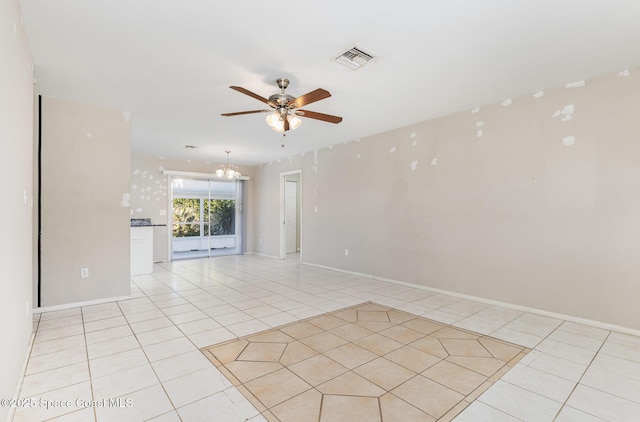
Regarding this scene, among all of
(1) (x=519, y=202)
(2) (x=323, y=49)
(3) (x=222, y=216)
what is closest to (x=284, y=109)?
(2) (x=323, y=49)

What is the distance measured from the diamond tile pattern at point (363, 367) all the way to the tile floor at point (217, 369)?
46mm

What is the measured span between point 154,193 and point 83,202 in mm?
3464

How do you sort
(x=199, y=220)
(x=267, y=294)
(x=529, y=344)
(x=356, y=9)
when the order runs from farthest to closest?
1. (x=199, y=220)
2. (x=267, y=294)
3. (x=529, y=344)
4. (x=356, y=9)

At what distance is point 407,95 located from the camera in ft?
11.5

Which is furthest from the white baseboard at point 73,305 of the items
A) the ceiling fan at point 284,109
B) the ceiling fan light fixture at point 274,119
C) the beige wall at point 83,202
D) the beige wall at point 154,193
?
the beige wall at point 154,193

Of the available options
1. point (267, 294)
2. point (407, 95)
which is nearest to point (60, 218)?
point (267, 294)

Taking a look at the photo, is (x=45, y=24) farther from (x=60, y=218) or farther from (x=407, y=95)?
(x=407, y=95)

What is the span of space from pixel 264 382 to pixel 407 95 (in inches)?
128

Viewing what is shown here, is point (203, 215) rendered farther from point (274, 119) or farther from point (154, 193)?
point (274, 119)

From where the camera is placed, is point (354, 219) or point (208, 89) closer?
point (208, 89)

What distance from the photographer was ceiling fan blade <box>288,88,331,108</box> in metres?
2.60

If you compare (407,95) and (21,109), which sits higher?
(407,95)

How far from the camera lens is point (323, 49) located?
8.27 ft

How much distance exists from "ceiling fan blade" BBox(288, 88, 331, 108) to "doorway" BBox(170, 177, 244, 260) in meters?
5.63
